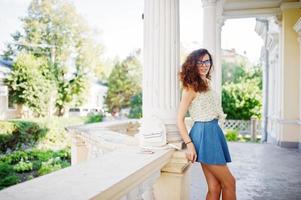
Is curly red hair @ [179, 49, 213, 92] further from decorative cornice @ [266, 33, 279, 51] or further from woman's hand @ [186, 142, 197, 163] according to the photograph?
decorative cornice @ [266, 33, 279, 51]

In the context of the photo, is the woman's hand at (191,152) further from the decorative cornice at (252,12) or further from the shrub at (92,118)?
the shrub at (92,118)

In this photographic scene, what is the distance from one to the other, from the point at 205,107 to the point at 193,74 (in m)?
0.24

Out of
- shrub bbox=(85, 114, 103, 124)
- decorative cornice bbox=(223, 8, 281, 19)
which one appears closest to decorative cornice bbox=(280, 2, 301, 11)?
decorative cornice bbox=(223, 8, 281, 19)

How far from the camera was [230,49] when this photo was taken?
92.1ft

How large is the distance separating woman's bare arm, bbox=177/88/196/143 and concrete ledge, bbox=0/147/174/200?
0.21 metres

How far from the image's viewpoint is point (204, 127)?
1.89 meters

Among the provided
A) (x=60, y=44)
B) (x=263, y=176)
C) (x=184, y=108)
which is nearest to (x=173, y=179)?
(x=184, y=108)

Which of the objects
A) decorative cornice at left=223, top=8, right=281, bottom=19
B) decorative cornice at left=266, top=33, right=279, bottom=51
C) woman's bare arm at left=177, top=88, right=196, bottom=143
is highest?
decorative cornice at left=223, top=8, right=281, bottom=19

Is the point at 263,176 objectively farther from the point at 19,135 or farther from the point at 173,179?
the point at 19,135

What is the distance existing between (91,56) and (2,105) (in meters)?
6.04

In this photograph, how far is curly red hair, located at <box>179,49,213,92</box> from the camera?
1915mm

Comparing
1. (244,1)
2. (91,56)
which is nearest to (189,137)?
(244,1)

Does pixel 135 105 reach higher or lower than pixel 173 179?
higher

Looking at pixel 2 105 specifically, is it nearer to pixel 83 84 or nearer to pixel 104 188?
pixel 83 84
